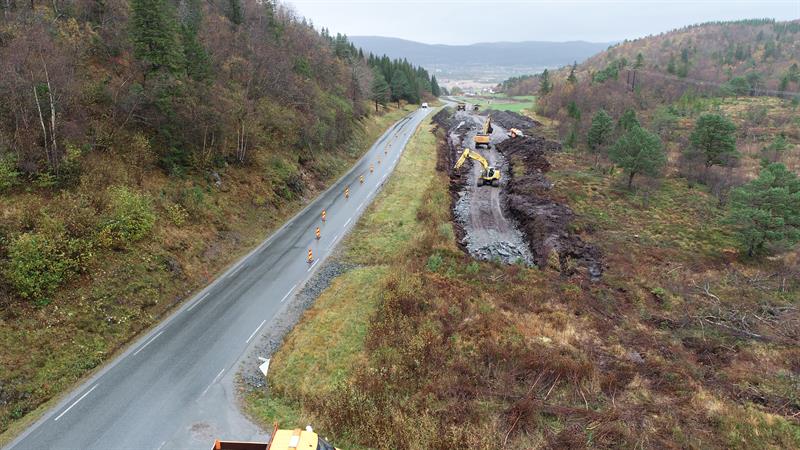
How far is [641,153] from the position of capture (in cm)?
4459

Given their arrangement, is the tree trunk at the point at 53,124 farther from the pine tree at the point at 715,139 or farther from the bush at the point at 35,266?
the pine tree at the point at 715,139

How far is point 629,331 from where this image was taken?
23469mm

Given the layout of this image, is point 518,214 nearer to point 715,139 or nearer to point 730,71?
point 715,139

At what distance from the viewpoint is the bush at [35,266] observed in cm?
1900

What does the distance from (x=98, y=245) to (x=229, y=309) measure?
7.89 metres

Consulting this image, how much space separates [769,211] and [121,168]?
155 ft

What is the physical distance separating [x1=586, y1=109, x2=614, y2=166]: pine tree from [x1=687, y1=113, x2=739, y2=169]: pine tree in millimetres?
11078

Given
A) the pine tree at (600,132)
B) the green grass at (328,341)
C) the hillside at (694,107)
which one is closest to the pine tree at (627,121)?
the hillside at (694,107)

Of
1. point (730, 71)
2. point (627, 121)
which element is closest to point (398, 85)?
point (627, 121)

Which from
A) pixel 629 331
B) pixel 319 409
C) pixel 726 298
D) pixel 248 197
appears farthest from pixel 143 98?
pixel 726 298

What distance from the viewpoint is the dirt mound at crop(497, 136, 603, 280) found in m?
33.5

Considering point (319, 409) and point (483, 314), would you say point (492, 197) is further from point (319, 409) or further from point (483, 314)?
point (319, 409)

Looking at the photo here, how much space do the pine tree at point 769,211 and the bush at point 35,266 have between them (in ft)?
147

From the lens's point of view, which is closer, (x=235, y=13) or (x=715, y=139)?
(x=715, y=139)
